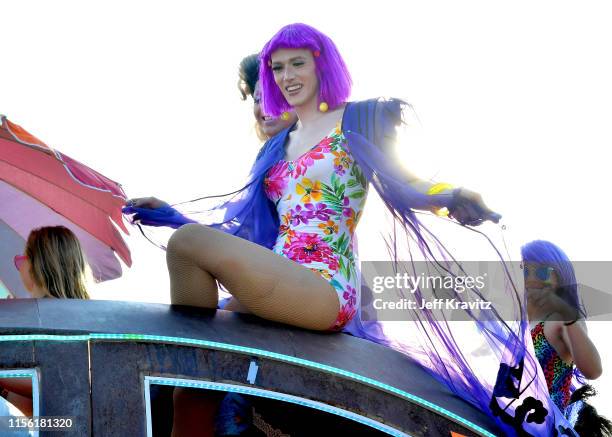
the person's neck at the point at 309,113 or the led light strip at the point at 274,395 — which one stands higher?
the person's neck at the point at 309,113

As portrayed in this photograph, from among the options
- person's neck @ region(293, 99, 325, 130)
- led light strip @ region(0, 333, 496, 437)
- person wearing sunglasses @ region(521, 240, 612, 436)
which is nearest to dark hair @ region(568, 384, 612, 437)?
person wearing sunglasses @ region(521, 240, 612, 436)

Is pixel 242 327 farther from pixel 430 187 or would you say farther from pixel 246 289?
pixel 430 187

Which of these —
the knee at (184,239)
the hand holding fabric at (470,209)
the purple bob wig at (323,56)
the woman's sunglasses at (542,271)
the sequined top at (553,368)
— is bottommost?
the sequined top at (553,368)

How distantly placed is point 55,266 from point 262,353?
3.43 ft

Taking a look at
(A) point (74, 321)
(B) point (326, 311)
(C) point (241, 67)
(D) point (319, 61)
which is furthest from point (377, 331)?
(C) point (241, 67)

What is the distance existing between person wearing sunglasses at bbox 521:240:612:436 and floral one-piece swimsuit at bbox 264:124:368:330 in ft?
3.36

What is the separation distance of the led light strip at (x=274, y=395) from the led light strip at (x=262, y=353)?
0.29ft

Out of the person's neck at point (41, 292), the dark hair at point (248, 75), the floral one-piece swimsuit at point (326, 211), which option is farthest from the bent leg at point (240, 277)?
the dark hair at point (248, 75)

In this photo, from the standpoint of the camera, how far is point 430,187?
2971 mm

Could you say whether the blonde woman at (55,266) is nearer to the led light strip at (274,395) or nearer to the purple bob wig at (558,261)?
the led light strip at (274,395)

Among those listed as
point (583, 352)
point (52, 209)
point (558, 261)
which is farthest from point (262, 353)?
point (52, 209)

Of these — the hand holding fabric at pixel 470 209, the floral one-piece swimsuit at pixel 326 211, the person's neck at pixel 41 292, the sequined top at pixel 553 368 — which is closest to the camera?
the hand holding fabric at pixel 470 209

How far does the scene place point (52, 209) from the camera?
4504 millimetres

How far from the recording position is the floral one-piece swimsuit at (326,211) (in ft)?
10.3
